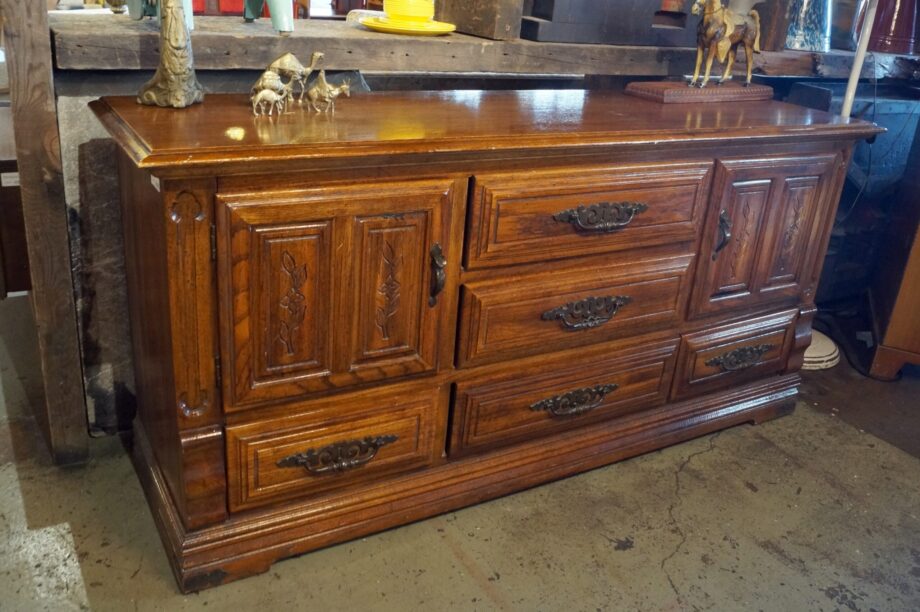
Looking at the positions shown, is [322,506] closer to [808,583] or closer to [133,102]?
[133,102]

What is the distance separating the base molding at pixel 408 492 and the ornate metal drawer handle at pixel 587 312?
0.30m

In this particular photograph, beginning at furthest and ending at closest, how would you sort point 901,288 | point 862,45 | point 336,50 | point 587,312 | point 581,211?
point 901,288
point 862,45
point 336,50
point 587,312
point 581,211

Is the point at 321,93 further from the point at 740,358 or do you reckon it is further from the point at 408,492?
the point at 740,358

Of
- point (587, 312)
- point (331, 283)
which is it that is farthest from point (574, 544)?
point (331, 283)

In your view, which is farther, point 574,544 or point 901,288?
point 901,288

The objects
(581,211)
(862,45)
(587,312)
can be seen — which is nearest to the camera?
(581,211)

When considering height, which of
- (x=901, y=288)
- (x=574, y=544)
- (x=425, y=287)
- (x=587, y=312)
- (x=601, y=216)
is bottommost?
(x=574, y=544)

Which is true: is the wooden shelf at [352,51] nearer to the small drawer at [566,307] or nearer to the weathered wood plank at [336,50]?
the weathered wood plank at [336,50]

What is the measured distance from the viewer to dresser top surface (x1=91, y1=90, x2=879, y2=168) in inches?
52.6

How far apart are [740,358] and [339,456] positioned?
112 cm

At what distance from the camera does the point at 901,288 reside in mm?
2469

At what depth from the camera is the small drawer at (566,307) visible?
1.67 metres

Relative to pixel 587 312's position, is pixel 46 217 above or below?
above

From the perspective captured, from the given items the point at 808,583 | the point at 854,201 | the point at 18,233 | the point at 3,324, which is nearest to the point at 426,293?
the point at 808,583
